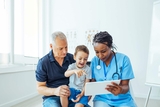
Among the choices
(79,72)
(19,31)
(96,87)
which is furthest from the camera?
(19,31)

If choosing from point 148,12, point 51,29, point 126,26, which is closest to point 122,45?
point 126,26

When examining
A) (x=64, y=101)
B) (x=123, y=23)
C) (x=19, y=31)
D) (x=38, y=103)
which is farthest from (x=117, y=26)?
(x=64, y=101)

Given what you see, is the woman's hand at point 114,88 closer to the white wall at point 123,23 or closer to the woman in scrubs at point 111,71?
the woman in scrubs at point 111,71

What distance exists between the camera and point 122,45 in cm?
291

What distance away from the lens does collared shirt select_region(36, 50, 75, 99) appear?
44.2 inches

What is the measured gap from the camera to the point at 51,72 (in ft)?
3.78

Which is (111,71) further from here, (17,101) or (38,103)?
(17,101)

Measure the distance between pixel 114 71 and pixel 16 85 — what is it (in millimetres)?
1811

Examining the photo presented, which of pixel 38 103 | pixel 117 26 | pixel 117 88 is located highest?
pixel 117 26

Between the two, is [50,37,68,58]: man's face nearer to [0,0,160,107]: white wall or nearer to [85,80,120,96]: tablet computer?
[85,80,120,96]: tablet computer

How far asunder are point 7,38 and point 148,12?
103 inches

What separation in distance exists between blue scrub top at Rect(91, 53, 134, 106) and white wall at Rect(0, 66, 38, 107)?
149cm

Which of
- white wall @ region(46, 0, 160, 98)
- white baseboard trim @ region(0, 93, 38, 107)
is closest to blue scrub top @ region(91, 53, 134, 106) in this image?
white baseboard trim @ region(0, 93, 38, 107)

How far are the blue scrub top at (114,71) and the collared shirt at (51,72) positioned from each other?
0.88ft
